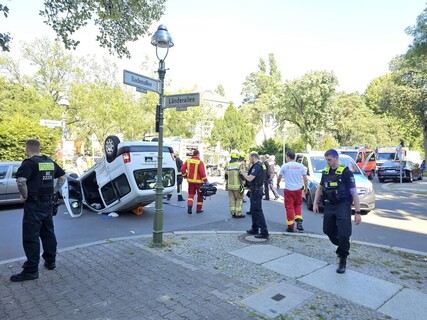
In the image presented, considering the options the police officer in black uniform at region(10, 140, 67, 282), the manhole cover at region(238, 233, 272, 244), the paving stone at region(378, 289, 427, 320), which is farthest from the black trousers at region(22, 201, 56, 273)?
the paving stone at region(378, 289, 427, 320)

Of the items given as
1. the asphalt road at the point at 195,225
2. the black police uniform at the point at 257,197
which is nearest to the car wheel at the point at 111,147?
the asphalt road at the point at 195,225

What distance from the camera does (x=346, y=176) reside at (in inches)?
191

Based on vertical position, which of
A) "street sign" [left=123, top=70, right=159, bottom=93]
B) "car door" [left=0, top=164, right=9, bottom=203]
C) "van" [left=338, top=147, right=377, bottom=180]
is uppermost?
"street sign" [left=123, top=70, right=159, bottom=93]

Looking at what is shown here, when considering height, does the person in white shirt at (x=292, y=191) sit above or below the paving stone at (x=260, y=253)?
above

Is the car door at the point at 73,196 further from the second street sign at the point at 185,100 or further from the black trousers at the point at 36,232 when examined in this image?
the second street sign at the point at 185,100

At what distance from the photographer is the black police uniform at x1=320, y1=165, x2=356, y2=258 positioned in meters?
4.70

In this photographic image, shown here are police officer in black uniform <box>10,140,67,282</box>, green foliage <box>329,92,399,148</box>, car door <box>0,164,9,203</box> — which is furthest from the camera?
green foliage <box>329,92,399,148</box>

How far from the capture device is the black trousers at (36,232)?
429 cm

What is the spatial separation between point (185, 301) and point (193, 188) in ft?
18.4

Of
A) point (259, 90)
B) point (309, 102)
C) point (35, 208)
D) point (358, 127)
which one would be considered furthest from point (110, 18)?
point (259, 90)

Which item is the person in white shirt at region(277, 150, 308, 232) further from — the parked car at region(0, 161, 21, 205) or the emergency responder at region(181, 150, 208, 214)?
the parked car at region(0, 161, 21, 205)

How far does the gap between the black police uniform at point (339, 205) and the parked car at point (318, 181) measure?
11.1 ft

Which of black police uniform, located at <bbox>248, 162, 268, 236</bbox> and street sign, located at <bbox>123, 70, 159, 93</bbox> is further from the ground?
street sign, located at <bbox>123, 70, 159, 93</bbox>

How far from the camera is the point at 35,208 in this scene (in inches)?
173
